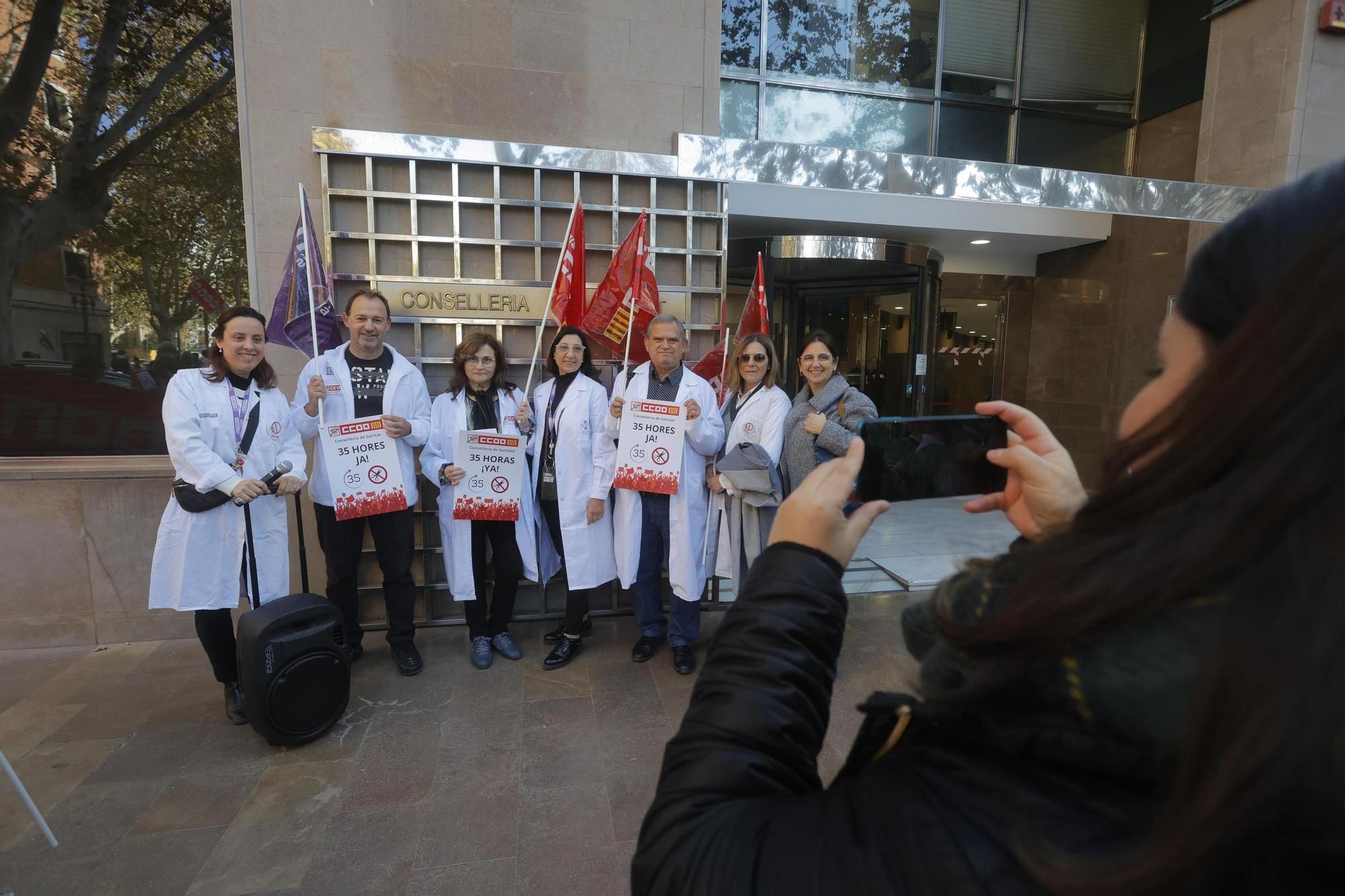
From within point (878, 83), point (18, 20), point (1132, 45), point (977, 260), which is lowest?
point (977, 260)

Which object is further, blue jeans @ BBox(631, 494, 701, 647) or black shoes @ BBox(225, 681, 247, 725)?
blue jeans @ BBox(631, 494, 701, 647)

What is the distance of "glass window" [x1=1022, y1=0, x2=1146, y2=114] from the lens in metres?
7.65

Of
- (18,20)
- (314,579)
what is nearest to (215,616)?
(314,579)

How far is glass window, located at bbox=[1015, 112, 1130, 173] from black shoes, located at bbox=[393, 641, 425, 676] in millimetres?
8276

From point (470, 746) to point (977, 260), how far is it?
353 inches

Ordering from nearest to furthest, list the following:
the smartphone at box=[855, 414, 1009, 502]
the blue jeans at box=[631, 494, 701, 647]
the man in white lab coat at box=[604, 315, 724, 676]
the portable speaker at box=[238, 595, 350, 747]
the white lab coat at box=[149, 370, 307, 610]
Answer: the smartphone at box=[855, 414, 1009, 502]
the portable speaker at box=[238, 595, 350, 747]
the white lab coat at box=[149, 370, 307, 610]
the man in white lab coat at box=[604, 315, 724, 676]
the blue jeans at box=[631, 494, 701, 647]

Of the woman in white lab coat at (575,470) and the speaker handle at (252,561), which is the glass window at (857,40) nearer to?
the woman in white lab coat at (575,470)

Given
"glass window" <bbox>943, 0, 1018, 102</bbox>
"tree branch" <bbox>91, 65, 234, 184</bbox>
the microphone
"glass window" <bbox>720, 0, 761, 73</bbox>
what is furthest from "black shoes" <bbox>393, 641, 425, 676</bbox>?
"glass window" <bbox>943, 0, 1018, 102</bbox>

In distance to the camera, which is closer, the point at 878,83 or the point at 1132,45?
the point at 878,83

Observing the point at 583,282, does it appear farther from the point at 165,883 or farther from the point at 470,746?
the point at 165,883

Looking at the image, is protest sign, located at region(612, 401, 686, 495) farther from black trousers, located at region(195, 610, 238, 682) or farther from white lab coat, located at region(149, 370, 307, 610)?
black trousers, located at region(195, 610, 238, 682)

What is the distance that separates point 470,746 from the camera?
3086mm

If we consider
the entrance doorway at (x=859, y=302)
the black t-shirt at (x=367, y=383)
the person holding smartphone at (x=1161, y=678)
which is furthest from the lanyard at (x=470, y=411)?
the entrance doorway at (x=859, y=302)

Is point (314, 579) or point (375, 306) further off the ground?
point (375, 306)
